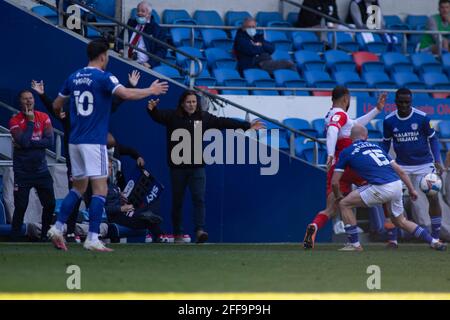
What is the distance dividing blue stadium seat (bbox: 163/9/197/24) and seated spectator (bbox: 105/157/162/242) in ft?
20.1

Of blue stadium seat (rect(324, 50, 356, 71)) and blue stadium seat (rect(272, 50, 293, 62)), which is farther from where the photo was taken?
blue stadium seat (rect(324, 50, 356, 71))

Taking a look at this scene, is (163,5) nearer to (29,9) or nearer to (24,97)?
(29,9)

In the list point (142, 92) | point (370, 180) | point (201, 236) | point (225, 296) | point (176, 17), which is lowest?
point (225, 296)

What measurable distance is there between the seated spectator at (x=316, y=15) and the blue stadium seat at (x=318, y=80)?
2.14 metres

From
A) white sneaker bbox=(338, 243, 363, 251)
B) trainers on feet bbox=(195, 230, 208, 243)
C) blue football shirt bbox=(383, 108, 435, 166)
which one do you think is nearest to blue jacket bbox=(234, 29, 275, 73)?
blue football shirt bbox=(383, 108, 435, 166)

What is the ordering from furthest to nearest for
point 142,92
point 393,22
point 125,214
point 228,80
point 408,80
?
point 393,22 → point 408,80 → point 228,80 → point 125,214 → point 142,92

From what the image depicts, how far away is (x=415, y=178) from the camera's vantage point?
16578 millimetres

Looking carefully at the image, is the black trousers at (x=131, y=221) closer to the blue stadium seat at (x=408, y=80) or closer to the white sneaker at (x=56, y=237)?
the white sneaker at (x=56, y=237)

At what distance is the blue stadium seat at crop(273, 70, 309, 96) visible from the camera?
2098cm

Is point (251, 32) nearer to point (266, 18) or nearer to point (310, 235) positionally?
point (266, 18)

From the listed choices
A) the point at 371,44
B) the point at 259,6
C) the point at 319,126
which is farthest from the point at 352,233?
the point at 259,6

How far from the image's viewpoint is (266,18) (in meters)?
23.8

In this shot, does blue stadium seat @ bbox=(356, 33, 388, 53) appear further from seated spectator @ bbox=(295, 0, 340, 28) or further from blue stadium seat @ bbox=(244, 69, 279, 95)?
blue stadium seat @ bbox=(244, 69, 279, 95)

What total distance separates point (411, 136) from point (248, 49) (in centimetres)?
587
